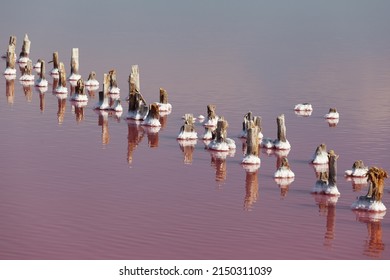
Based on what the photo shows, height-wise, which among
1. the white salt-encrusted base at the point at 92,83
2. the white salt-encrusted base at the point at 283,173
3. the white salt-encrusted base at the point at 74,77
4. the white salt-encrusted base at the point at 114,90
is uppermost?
the white salt-encrusted base at the point at 74,77

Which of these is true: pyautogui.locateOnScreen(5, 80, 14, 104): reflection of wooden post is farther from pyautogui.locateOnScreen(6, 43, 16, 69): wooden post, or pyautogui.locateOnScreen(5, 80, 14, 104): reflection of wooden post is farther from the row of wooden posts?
pyautogui.locateOnScreen(6, 43, 16, 69): wooden post

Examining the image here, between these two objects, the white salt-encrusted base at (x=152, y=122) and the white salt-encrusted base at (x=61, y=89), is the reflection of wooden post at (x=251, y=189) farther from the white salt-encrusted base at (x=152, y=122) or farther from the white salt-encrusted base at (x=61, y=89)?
the white salt-encrusted base at (x=61, y=89)

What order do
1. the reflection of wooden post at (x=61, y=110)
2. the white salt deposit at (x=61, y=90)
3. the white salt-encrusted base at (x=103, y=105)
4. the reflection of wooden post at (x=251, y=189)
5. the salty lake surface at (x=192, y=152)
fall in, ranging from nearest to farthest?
the salty lake surface at (x=192, y=152) < the reflection of wooden post at (x=251, y=189) < the reflection of wooden post at (x=61, y=110) < the white salt-encrusted base at (x=103, y=105) < the white salt deposit at (x=61, y=90)

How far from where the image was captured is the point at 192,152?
240 feet

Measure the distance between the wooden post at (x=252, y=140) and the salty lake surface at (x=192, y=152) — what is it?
46.0 inches

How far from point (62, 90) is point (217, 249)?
1634 inches

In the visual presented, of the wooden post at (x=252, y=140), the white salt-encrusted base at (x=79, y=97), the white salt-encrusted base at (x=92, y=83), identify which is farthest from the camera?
the white salt-encrusted base at (x=92, y=83)

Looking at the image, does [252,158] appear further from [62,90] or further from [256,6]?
[256,6]

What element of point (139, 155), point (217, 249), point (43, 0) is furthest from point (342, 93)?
point (43, 0)

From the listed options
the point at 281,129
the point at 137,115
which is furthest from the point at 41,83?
the point at 281,129

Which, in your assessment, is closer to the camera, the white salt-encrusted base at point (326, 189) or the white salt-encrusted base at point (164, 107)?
the white salt-encrusted base at point (326, 189)

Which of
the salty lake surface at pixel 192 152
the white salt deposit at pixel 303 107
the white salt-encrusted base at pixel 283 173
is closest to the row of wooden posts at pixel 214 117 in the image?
the white salt-encrusted base at pixel 283 173

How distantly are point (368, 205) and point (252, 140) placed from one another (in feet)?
33.3

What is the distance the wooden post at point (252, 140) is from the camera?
67.6 m
